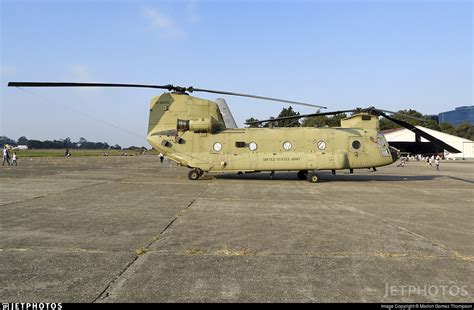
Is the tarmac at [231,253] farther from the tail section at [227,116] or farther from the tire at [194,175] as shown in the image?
the tail section at [227,116]

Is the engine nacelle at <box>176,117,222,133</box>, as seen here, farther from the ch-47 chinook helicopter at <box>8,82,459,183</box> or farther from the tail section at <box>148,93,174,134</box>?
the tail section at <box>148,93,174,134</box>

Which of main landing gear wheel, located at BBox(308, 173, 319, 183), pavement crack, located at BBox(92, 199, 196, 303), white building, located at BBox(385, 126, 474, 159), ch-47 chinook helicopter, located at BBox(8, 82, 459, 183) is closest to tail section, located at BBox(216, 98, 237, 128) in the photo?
ch-47 chinook helicopter, located at BBox(8, 82, 459, 183)

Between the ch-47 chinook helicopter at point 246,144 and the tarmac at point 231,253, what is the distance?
7870 mm

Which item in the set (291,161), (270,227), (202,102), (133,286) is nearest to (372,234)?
(270,227)

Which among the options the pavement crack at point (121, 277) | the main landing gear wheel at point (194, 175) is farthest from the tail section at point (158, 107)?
the pavement crack at point (121, 277)

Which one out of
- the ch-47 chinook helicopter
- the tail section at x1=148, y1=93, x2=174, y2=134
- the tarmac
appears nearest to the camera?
the tarmac

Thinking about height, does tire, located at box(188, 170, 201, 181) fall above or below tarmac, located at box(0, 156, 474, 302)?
above

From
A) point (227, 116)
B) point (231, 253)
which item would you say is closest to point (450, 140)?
point (227, 116)

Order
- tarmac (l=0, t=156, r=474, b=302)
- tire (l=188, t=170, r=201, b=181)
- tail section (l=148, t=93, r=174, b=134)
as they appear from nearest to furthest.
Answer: tarmac (l=0, t=156, r=474, b=302), tail section (l=148, t=93, r=174, b=134), tire (l=188, t=170, r=201, b=181)

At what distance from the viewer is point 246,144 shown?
17500 millimetres

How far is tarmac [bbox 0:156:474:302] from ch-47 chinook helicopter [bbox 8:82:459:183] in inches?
310

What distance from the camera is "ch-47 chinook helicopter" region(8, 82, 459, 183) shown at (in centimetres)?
1728

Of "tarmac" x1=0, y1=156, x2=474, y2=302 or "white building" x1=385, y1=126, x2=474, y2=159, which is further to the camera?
"white building" x1=385, y1=126, x2=474, y2=159

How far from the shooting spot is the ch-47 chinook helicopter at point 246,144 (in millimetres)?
17281
